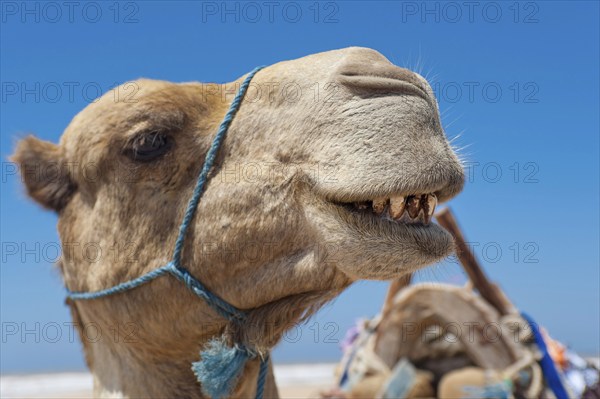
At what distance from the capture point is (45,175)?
2545mm

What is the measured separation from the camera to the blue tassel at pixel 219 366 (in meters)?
2.22

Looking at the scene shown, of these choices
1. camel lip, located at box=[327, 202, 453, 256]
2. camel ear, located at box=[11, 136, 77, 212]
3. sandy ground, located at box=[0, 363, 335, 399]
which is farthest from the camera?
sandy ground, located at box=[0, 363, 335, 399]

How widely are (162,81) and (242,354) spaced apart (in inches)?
38.4

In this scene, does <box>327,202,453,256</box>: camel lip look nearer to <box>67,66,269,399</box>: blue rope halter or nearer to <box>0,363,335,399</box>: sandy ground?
<box>67,66,269,399</box>: blue rope halter

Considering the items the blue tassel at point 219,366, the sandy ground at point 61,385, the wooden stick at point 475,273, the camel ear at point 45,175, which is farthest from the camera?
the sandy ground at point 61,385

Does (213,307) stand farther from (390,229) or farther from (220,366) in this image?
(390,229)

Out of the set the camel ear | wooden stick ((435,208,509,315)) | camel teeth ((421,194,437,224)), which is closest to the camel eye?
the camel ear

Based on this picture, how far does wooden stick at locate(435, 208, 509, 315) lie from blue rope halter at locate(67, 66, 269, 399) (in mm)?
2366

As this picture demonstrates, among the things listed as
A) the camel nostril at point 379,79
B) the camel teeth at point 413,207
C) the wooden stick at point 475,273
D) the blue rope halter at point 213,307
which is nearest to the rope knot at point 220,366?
the blue rope halter at point 213,307

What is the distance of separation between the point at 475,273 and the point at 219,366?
8.64 feet

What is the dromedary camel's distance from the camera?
76.7 inches

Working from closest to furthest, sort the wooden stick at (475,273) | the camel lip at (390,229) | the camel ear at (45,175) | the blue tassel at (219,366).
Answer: the camel lip at (390,229)
the blue tassel at (219,366)
the camel ear at (45,175)
the wooden stick at (475,273)

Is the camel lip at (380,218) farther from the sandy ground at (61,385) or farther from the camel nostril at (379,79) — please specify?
the sandy ground at (61,385)

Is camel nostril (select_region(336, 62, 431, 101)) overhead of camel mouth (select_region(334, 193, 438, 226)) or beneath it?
overhead
